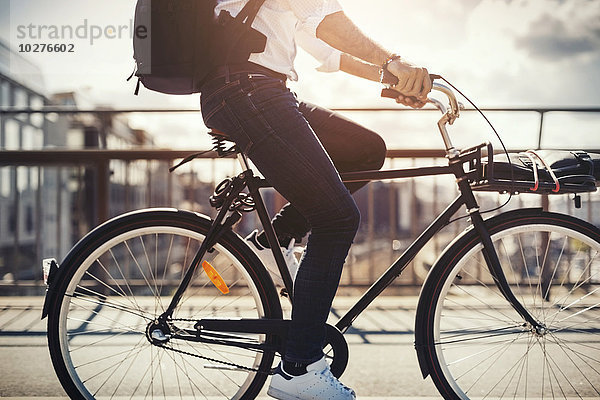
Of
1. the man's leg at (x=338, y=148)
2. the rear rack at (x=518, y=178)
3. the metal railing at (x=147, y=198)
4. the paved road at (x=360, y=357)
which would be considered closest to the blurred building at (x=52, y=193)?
the metal railing at (x=147, y=198)

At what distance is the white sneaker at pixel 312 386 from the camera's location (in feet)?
6.20

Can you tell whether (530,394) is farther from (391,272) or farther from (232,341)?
(232,341)

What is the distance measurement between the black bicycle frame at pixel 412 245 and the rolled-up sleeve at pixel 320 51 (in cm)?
51

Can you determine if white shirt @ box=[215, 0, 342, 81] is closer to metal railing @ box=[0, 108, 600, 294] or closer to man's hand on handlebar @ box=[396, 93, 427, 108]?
man's hand on handlebar @ box=[396, 93, 427, 108]

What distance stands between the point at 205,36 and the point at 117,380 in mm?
1716

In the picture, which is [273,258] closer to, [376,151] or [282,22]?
[376,151]

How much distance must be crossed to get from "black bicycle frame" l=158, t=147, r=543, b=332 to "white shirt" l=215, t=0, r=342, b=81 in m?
0.38

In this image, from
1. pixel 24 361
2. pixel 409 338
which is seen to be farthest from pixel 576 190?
pixel 24 361

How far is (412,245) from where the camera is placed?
7.00 ft

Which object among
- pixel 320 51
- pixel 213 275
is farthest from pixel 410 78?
pixel 213 275

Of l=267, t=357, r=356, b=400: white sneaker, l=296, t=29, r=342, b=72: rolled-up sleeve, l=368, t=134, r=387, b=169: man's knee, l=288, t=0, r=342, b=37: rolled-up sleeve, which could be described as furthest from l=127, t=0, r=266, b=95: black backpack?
l=267, t=357, r=356, b=400: white sneaker

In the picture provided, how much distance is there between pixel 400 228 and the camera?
190 inches

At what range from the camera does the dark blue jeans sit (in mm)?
1801

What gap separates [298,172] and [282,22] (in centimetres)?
55
